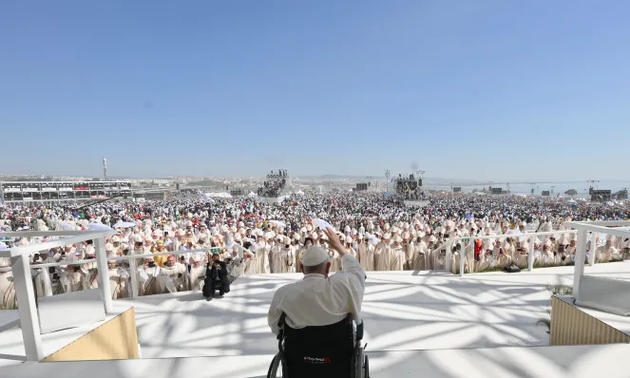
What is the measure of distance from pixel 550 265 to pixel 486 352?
4938 mm

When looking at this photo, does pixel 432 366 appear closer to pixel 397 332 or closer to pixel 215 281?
pixel 397 332

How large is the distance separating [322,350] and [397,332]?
2150 millimetres

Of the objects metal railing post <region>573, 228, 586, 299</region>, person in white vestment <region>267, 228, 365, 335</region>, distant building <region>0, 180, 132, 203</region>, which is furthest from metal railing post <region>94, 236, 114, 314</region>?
distant building <region>0, 180, 132, 203</region>

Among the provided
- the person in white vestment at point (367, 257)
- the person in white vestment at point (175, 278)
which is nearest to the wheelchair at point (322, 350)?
the person in white vestment at point (175, 278)

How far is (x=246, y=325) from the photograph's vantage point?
3424mm

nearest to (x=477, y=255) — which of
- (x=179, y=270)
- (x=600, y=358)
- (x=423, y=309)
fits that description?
(x=423, y=309)

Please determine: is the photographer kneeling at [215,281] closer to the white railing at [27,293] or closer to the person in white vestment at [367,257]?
the white railing at [27,293]

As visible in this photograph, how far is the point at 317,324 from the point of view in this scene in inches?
55.3

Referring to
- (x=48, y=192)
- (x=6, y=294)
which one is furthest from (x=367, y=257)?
(x=48, y=192)

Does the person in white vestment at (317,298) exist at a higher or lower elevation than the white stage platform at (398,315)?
higher

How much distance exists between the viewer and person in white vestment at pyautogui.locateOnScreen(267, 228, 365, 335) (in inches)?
55.5

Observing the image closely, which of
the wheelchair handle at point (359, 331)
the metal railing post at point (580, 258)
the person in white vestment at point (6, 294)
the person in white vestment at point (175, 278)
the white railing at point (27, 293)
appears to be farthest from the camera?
the person in white vestment at point (175, 278)

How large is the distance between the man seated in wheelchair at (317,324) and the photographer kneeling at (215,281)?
2.98m

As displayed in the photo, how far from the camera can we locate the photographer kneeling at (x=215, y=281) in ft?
13.6
